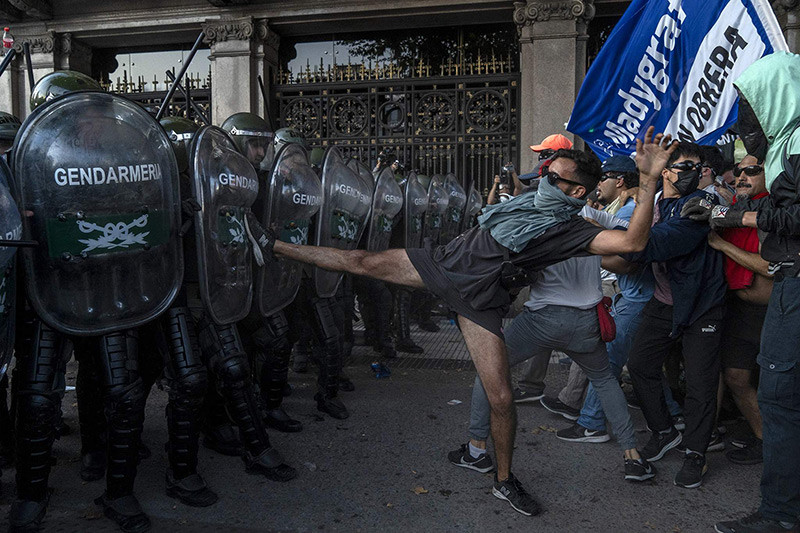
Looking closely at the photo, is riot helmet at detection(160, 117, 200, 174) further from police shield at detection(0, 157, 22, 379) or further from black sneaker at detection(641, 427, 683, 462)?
black sneaker at detection(641, 427, 683, 462)

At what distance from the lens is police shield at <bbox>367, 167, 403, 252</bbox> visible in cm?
545

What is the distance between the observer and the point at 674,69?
438 centimetres

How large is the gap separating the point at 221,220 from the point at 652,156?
6.91 ft

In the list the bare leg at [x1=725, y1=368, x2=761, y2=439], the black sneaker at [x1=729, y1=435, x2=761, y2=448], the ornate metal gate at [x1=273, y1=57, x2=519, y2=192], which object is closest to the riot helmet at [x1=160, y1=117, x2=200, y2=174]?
the bare leg at [x1=725, y1=368, x2=761, y2=439]

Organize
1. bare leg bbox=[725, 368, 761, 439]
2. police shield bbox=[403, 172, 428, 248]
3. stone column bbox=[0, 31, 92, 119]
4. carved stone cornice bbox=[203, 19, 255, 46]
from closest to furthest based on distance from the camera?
1. bare leg bbox=[725, 368, 761, 439]
2. police shield bbox=[403, 172, 428, 248]
3. carved stone cornice bbox=[203, 19, 255, 46]
4. stone column bbox=[0, 31, 92, 119]

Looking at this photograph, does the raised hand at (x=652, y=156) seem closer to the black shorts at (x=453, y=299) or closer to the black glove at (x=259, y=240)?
the black shorts at (x=453, y=299)

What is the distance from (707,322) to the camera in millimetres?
3684

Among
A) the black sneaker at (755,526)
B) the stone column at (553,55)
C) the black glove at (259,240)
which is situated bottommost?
the black sneaker at (755,526)

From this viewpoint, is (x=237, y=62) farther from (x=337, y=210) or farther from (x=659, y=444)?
(x=659, y=444)

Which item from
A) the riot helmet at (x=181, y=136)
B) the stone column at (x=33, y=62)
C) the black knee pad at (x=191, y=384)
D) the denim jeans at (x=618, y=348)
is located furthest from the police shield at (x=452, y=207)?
the stone column at (x=33, y=62)

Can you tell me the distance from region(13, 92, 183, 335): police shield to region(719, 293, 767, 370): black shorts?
3166 millimetres

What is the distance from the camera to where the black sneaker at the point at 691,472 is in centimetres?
362

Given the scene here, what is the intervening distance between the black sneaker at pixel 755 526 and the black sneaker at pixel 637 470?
0.54m

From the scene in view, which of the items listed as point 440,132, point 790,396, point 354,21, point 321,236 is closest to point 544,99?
point 440,132
